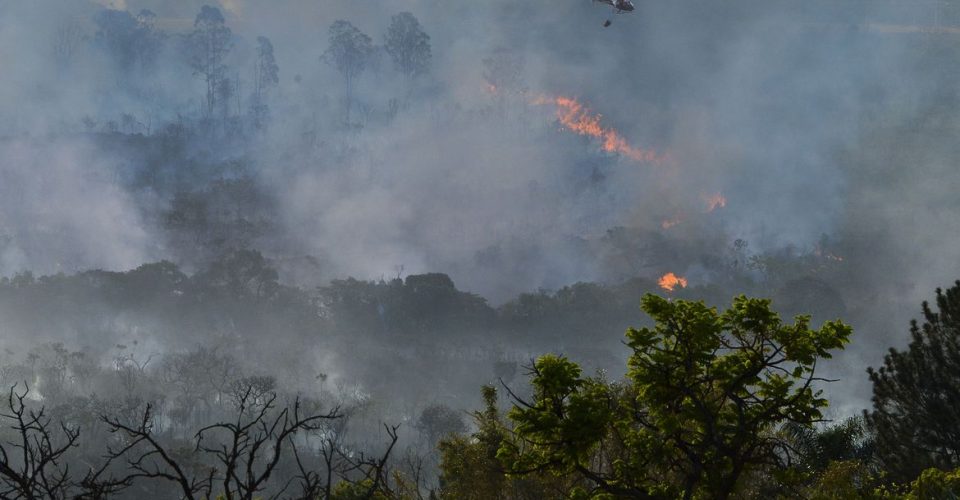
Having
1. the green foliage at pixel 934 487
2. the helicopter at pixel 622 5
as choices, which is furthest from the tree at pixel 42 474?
the helicopter at pixel 622 5

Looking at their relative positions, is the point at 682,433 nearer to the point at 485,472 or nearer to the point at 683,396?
the point at 683,396

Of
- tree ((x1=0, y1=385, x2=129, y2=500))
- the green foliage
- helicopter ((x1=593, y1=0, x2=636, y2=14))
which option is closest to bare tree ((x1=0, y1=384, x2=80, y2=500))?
tree ((x1=0, y1=385, x2=129, y2=500))

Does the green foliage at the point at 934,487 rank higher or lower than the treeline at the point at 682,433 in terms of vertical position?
lower

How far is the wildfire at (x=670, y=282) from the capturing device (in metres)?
189

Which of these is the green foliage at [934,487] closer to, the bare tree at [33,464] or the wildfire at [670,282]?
the bare tree at [33,464]

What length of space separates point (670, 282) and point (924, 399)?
174499 mm

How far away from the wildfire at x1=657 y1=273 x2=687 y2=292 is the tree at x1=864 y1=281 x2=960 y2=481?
16878cm

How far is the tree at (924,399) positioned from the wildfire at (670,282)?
168781 millimetres

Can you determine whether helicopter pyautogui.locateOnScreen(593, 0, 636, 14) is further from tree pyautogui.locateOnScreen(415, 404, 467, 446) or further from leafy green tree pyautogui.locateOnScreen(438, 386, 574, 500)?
tree pyautogui.locateOnScreen(415, 404, 467, 446)

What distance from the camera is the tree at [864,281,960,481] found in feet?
70.3

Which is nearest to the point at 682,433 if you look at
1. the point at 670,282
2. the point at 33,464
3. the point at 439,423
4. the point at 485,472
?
the point at 485,472

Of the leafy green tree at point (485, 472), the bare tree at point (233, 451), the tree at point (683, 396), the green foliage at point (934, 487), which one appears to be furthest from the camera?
the leafy green tree at point (485, 472)

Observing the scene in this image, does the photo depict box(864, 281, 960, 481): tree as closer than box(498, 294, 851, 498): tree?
No

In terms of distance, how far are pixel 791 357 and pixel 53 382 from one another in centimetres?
13785
